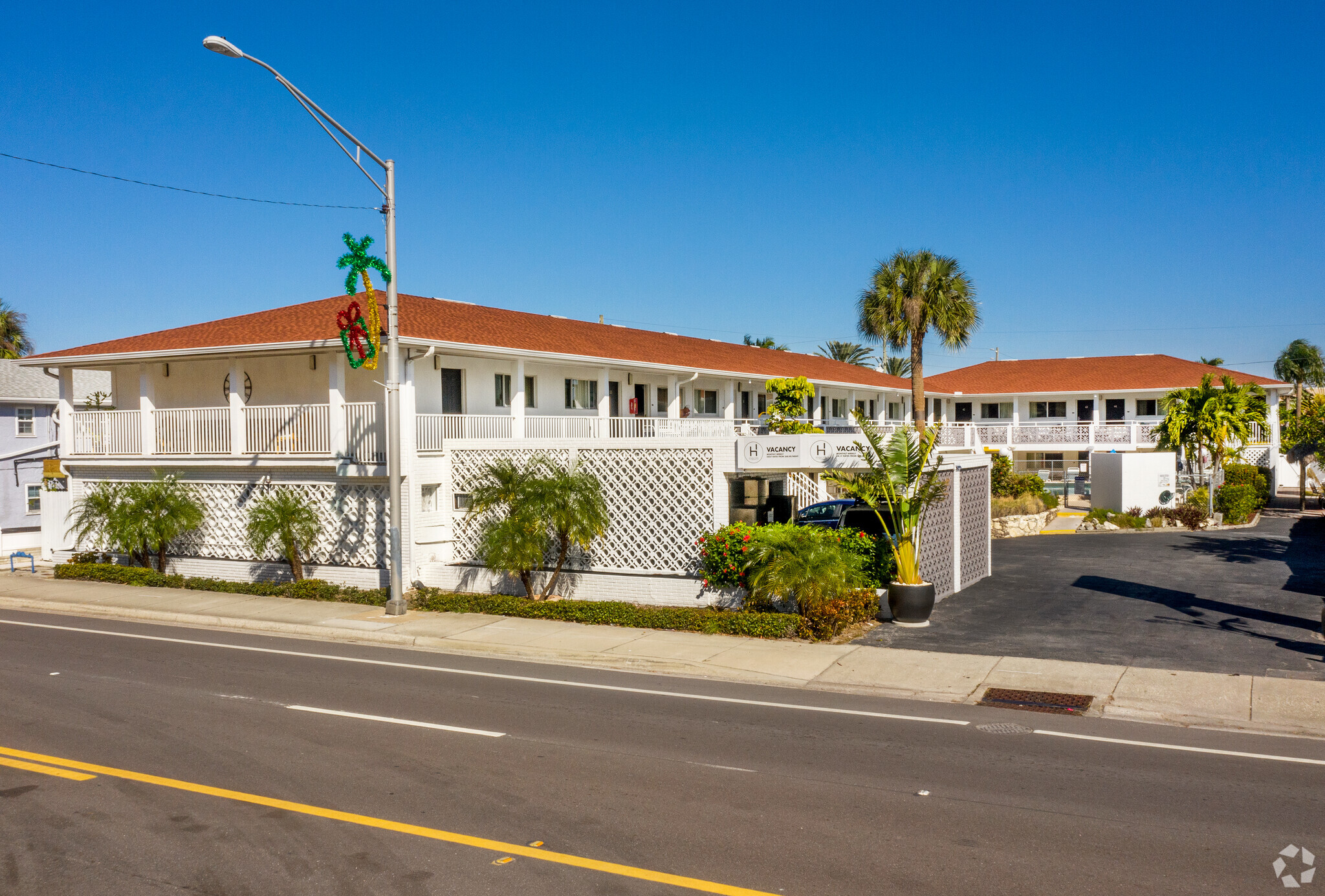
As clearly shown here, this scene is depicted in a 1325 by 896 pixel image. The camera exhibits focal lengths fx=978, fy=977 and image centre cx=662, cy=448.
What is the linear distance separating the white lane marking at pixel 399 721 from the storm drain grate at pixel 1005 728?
15.9 feet

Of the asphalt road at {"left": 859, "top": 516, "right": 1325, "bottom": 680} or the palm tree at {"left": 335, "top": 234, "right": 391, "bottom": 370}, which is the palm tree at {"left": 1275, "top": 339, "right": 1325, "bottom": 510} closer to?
the asphalt road at {"left": 859, "top": 516, "right": 1325, "bottom": 680}

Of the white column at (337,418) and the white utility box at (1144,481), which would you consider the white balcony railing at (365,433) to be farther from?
the white utility box at (1144,481)

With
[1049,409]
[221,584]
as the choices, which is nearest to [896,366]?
[1049,409]

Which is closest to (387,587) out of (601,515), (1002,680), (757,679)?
(601,515)

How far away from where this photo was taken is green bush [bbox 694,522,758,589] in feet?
53.0

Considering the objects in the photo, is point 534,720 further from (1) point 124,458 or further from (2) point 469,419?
(1) point 124,458

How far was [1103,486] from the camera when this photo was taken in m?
31.7

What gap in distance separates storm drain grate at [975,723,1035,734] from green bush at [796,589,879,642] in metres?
4.54

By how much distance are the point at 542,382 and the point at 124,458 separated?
33.0 feet

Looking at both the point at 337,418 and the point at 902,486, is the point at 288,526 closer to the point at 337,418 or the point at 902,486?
the point at 337,418

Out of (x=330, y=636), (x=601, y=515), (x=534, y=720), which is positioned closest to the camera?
(x=534, y=720)

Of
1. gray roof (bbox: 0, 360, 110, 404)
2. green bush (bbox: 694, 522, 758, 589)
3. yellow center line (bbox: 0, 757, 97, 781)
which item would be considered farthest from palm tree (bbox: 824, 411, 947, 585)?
gray roof (bbox: 0, 360, 110, 404)

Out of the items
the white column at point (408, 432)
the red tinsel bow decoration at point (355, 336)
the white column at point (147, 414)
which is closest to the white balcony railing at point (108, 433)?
the white column at point (147, 414)

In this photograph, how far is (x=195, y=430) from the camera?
22.1 meters
